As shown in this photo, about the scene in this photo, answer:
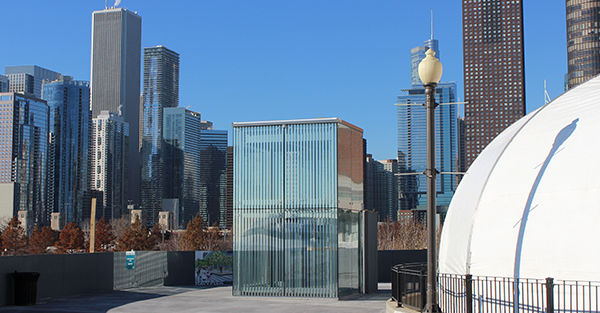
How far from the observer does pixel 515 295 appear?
11.7 m

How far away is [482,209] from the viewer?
13266mm

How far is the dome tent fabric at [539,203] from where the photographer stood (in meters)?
11.2

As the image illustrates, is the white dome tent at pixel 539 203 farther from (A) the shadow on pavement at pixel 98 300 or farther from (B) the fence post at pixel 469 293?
(A) the shadow on pavement at pixel 98 300

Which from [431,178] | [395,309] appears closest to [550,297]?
[431,178]

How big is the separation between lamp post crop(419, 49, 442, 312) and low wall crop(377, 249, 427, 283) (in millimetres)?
18644

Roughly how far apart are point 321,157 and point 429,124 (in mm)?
9119

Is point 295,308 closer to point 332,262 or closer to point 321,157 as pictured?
point 332,262

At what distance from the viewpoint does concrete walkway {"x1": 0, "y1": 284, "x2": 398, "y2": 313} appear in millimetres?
17766

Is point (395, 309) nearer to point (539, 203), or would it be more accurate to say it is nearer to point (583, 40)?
point (539, 203)

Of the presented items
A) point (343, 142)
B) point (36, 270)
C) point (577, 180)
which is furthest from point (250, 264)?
point (577, 180)

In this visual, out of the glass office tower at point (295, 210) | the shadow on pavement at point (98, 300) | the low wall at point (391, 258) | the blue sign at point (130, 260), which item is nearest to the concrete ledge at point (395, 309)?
the glass office tower at point (295, 210)

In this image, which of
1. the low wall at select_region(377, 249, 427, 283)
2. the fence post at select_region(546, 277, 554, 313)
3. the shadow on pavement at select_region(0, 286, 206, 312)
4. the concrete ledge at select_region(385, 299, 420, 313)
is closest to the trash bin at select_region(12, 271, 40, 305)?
the shadow on pavement at select_region(0, 286, 206, 312)

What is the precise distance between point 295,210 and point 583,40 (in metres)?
186

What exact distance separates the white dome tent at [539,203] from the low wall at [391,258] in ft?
53.9
